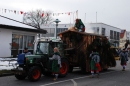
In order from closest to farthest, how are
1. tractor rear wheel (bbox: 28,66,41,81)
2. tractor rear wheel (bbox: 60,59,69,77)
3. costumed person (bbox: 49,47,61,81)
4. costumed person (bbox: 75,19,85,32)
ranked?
tractor rear wheel (bbox: 28,66,41,81) → costumed person (bbox: 49,47,61,81) → tractor rear wheel (bbox: 60,59,69,77) → costumed person (bbox: 75,19,85,32)

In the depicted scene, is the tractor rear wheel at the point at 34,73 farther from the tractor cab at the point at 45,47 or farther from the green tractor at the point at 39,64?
Result: the tractor cab at the point at 45,47

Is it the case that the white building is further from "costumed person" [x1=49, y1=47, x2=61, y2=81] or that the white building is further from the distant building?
"costumed person" [x1=49, y1=47, x2=61, y2=81]

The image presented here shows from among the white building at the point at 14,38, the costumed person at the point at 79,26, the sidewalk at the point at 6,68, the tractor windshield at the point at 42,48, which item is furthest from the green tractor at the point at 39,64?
the white building at the point at 14,38

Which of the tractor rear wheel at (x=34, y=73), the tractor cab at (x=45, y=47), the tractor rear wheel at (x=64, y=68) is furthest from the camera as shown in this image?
the tractor rear wheel at (x=64, y=68)

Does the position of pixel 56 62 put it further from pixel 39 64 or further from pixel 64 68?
pixel 64 68

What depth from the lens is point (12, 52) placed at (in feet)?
68.0

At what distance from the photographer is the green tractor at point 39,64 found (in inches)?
409

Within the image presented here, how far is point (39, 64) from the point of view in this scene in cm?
1094

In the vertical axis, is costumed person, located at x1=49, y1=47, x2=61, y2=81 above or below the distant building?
below

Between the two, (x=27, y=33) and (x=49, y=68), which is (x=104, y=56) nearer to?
(x=49, y=68)

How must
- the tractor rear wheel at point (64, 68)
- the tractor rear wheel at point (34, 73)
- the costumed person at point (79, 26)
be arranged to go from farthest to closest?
the costumed person at point (79, 26)
the tractor rear wheel at point (64, 68)
the tractor rear wheel at point (34, 73)

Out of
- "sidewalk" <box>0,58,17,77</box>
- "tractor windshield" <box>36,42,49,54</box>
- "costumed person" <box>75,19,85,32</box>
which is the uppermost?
"costumed person" <box>75,19,85,32</box>

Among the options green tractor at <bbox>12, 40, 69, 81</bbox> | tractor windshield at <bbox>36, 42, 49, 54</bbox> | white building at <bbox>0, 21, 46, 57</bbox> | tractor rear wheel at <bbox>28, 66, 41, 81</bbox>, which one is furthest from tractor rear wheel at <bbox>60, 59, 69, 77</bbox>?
white building at <bbox>0, 21, 46, 57</bbox>

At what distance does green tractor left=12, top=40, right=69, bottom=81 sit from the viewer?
10.4m
